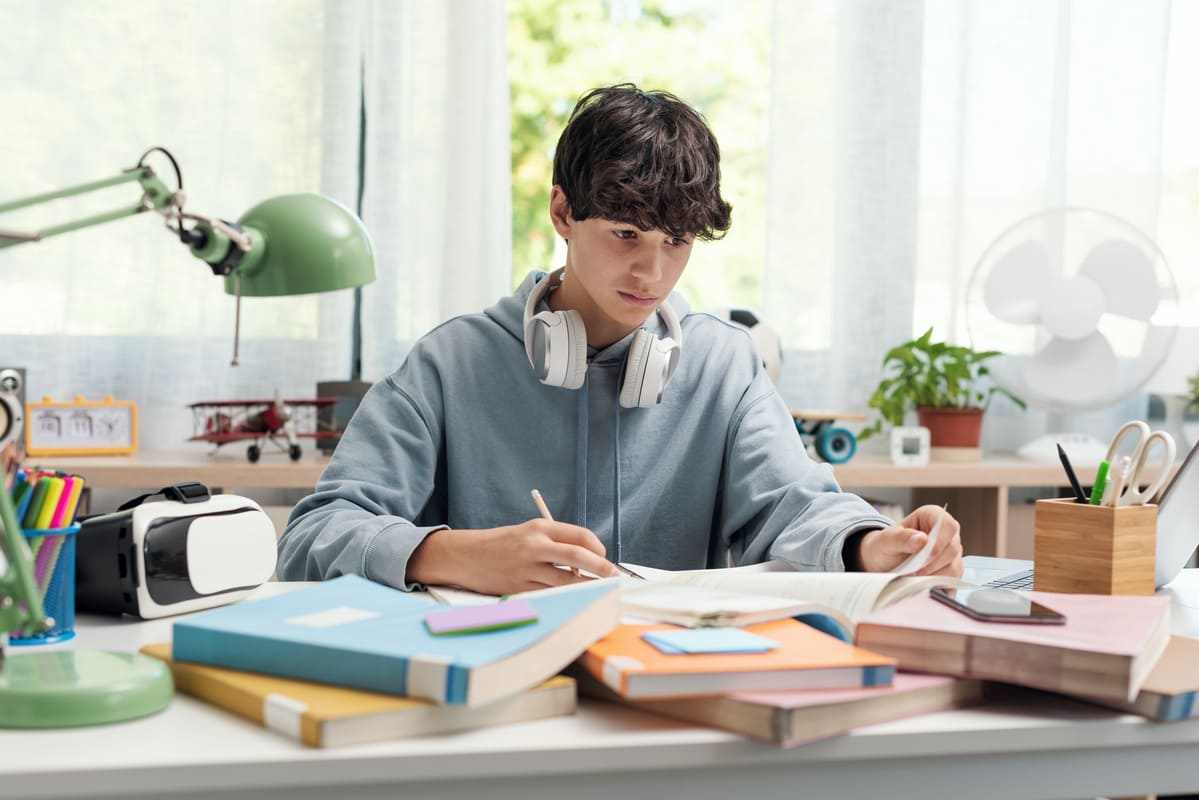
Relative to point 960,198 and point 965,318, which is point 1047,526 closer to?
point 965,318

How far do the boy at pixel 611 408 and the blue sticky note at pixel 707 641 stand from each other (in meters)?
0.43

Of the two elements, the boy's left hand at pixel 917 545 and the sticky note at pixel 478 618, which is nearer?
the sticky note at pixel 478 618

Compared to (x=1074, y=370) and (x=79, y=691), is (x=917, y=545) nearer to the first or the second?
(x=79, y=691)

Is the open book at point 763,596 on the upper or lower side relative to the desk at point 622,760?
upper

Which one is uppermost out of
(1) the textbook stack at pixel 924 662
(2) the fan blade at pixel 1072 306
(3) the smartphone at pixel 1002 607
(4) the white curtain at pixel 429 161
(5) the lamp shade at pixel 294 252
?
(4) the white curtain at pixel 429 161

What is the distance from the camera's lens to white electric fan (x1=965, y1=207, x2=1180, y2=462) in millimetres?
2404

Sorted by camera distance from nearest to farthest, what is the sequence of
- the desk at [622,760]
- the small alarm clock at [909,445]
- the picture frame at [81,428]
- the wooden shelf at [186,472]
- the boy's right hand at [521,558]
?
the desk at [622,760] < the boy's right hand at [521,558] < the wooden shelf at [186,472] < the picture frame at [81,428] < the small alarm clock at [909,445]

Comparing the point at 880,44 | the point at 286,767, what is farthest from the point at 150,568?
the point at 880,44

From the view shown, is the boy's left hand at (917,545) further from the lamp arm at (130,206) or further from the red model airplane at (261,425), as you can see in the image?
Result: the red model airplane at (261,425)

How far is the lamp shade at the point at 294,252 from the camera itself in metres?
0.83

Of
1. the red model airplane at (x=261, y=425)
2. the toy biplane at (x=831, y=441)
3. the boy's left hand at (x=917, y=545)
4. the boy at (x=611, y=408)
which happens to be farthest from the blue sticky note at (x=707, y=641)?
the toy biplane at (x=831, y=441)

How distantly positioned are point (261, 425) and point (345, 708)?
1.68 metres

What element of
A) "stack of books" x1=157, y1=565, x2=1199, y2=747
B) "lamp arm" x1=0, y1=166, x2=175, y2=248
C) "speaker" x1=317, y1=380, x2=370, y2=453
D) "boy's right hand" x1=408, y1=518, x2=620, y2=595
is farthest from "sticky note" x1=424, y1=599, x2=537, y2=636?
"speaker" x1=317, y1=380, x2=370, y2=453

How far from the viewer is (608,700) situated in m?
0.65
